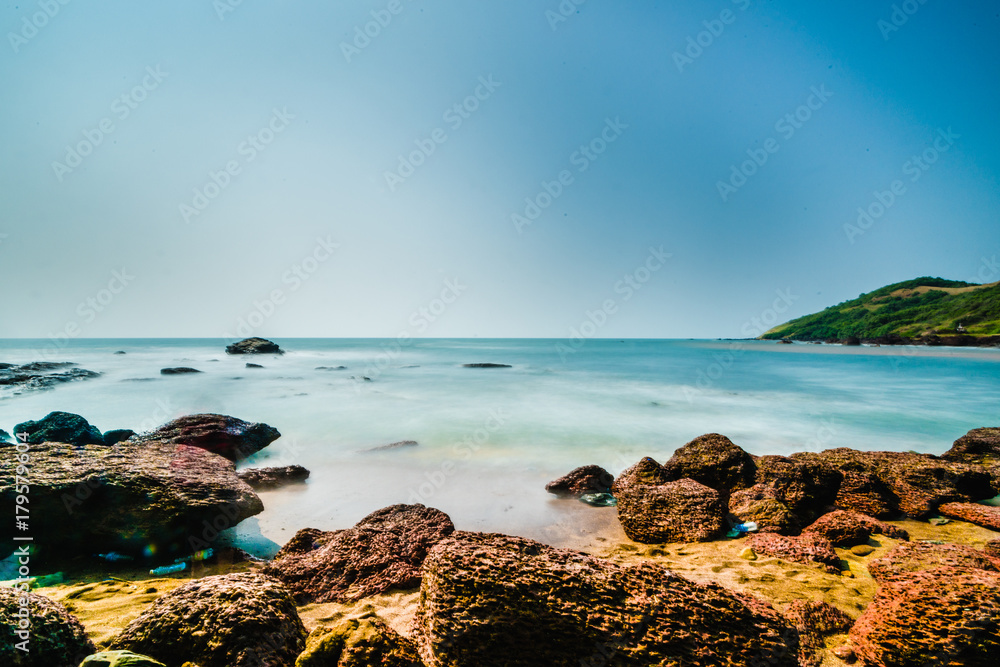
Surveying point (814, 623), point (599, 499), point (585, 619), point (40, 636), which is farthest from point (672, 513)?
point (40, 636)

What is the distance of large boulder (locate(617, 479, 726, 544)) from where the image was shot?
4.89 m

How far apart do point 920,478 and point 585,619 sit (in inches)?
259

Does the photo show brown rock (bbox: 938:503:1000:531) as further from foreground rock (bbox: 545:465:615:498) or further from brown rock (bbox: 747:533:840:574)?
foreground rock (bbox: 545:465:615:498)

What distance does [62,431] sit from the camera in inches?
310

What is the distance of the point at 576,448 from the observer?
33.1ft

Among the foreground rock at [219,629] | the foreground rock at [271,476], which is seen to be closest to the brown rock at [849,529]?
the foreground rock at [219,629]

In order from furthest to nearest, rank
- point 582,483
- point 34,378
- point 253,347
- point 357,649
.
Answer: point 253,347, point 34,378, point 582,483, point 357,649

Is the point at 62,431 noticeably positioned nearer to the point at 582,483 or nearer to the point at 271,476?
the point at 271,476

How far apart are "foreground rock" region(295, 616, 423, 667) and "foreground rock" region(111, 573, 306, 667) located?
10.8 inches

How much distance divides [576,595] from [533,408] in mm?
13727

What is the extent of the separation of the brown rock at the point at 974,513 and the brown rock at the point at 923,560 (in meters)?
2.32

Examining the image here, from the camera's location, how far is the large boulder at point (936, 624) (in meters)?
2.47

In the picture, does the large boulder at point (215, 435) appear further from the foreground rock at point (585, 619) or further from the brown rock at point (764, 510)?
the brown rock at point (764, 510)

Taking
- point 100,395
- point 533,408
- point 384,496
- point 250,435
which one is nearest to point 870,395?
point 533,408
